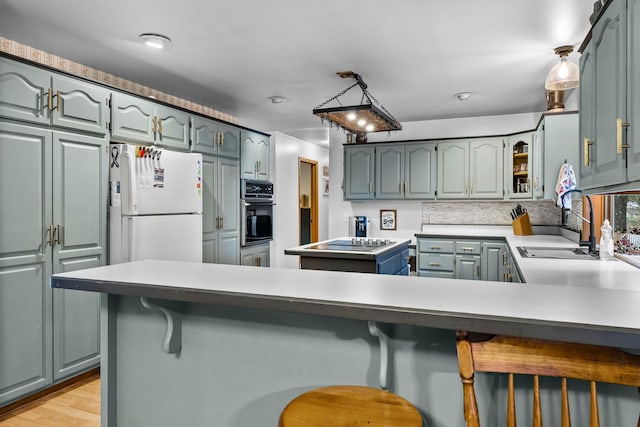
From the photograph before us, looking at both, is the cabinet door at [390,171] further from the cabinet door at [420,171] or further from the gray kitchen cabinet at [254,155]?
the gray kitchen cabinet at [254,155]

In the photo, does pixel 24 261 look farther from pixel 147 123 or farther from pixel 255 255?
pixel 255 255

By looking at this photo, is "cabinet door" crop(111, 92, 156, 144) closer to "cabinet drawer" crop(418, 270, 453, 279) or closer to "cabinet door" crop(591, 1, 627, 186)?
"cabinet door" crop(591, 1, 627, 186)

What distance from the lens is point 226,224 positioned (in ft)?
14.5

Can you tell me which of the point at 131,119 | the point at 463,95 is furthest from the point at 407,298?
the point at 463,95

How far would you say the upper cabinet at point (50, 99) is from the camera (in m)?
2.46

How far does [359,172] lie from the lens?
558cm

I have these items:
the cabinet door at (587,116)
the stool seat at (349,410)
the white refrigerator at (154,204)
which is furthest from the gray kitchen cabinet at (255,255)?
the stool seat at (349,410)

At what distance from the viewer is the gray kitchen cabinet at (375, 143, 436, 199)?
526cm

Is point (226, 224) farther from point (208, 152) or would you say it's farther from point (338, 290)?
point (338, 290)

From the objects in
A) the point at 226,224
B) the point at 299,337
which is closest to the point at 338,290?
the point at 299,337

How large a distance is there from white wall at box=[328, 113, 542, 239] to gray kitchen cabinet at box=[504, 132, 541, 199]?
1.37 feet

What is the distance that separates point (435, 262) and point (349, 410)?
13.1ft

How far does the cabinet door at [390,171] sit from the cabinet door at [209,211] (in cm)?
222

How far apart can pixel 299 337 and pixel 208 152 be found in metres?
3.04
